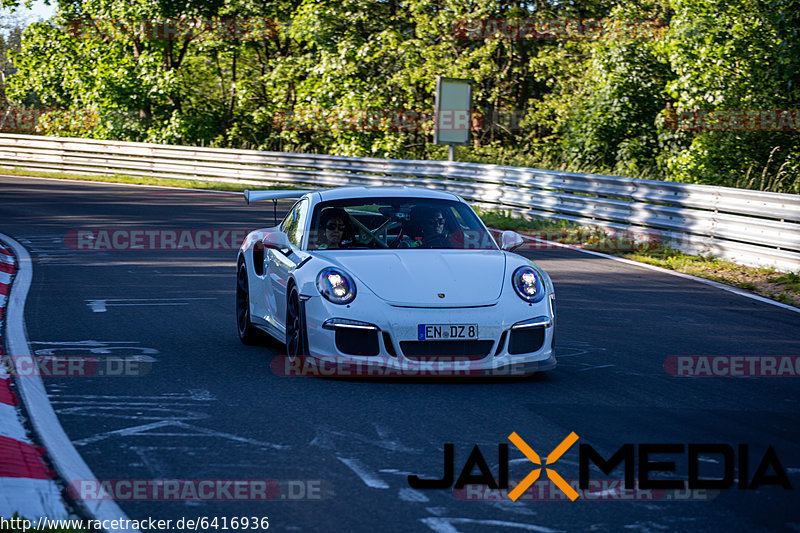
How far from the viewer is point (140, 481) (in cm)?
467

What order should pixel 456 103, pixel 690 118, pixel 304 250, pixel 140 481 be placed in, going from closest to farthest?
pixel 140 481, pixel 304 250, pixel 690 118, pixel 456 103

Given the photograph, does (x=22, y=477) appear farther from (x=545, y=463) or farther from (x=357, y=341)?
(x=357, y=341)

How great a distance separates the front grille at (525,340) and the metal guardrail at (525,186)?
23.2 feet

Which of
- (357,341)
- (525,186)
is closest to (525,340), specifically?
(357,341)

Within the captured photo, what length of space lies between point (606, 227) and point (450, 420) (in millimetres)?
12184

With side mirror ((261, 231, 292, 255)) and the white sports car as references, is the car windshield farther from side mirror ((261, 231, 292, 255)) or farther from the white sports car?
side mirror ((261, 231, 292, 255))

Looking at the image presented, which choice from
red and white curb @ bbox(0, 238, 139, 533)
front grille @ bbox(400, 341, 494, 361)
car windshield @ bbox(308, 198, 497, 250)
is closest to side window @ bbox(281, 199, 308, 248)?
car windshield @ bbox(308, 198, 497, 250)

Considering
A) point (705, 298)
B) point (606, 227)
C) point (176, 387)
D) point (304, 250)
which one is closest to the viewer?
point (176, 387)

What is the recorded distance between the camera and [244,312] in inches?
348

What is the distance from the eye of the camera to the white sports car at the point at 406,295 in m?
6.78

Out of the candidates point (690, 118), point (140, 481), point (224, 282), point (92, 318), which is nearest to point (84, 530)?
point (140, 481)

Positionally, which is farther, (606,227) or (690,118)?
(690,118)

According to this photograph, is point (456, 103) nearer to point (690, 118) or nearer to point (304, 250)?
point (690, 118)

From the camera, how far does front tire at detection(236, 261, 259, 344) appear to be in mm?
8648
